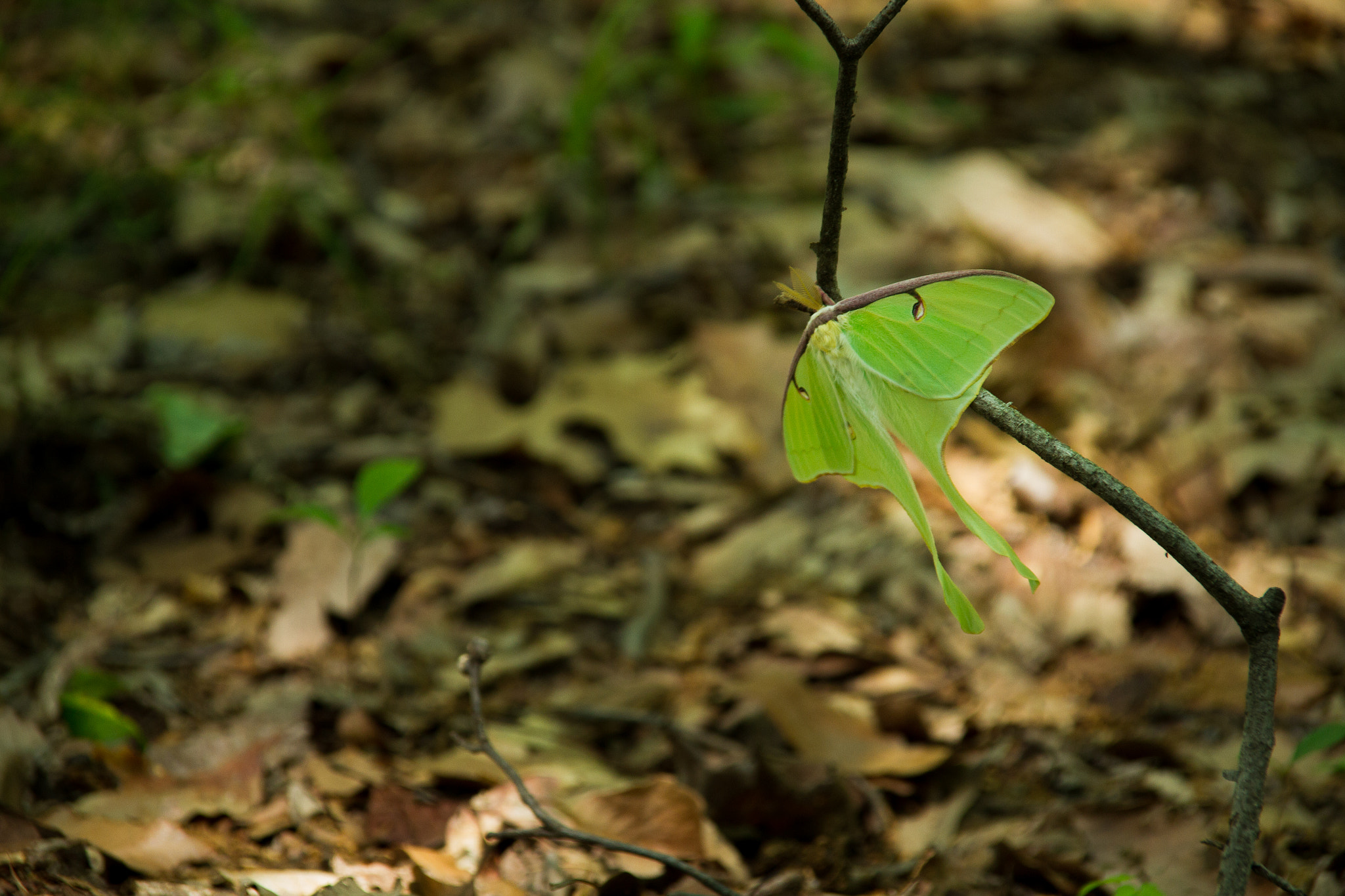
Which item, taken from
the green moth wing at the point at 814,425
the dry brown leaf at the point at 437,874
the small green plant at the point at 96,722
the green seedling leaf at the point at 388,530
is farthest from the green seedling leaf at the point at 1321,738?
the small green plant at the point at 96,722

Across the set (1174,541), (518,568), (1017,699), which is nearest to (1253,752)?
(1174,541)

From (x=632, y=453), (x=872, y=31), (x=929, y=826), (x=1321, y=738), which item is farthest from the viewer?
(x=632, y=453)

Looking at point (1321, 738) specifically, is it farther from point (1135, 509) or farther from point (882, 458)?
point (882, 458)

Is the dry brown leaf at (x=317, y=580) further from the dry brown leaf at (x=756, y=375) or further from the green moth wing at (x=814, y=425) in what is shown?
the green moth wing at (x=814, y=425)

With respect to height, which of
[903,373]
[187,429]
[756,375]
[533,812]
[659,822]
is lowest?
[659,822]

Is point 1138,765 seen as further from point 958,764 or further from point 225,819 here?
point 225,819

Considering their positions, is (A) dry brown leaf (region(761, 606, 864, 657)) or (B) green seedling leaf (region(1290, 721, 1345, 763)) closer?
(B) green seedling leaf (region(1290, 721, 1345, 763))

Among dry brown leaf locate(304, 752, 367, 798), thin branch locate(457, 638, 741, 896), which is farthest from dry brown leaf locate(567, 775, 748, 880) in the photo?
dry brown leaf locate(304, 752, 367, 798)

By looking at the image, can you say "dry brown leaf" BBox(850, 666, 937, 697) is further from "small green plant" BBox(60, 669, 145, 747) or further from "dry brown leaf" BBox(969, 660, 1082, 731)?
"small green plant" BBox(60, 669, 145, 747)
